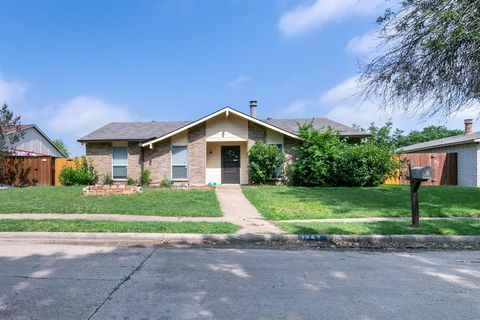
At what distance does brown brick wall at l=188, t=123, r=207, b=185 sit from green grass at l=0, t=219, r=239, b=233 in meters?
10.6

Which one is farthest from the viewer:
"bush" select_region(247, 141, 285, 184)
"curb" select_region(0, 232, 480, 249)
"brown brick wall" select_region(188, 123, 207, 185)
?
"brown brick wall" select_region(188, 123, 207, 185)

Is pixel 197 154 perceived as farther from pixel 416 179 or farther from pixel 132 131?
pixel 416 179

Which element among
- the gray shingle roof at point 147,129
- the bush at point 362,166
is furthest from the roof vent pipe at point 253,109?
the bush at point 362,166

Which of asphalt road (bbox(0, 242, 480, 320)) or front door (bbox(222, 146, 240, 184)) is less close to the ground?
front door (bbox(222, 146, 240, 184))

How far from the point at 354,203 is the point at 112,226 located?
314 inches

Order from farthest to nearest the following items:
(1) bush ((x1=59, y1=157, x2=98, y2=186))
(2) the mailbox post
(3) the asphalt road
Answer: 1. (1) bush ((x1=59, y1=157, x2=98, y2=186))
2. (2) the mailbox post
3. (3) the asphalt road

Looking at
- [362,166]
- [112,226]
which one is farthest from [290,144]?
[112,226]

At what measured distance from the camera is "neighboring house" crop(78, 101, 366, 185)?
782 inches

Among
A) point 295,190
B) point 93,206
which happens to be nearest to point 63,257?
point 93,206

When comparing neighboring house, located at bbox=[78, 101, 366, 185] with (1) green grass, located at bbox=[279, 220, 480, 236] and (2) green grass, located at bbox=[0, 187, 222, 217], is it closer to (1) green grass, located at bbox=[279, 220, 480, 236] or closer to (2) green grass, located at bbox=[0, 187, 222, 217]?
(2) green grass, located at bbox=[0, 187, 222, 217]

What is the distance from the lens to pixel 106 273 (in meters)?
5.12

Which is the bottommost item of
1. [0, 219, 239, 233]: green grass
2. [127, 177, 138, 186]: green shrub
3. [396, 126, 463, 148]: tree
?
[0, 219, 239, 233]: green grass

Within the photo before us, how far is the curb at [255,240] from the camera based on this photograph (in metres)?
7.64

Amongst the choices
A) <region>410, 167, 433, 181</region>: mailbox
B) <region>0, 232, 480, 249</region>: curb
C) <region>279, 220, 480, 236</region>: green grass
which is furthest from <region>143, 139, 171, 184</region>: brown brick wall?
<region>410, 167, 433, 181</region>: mailbox
